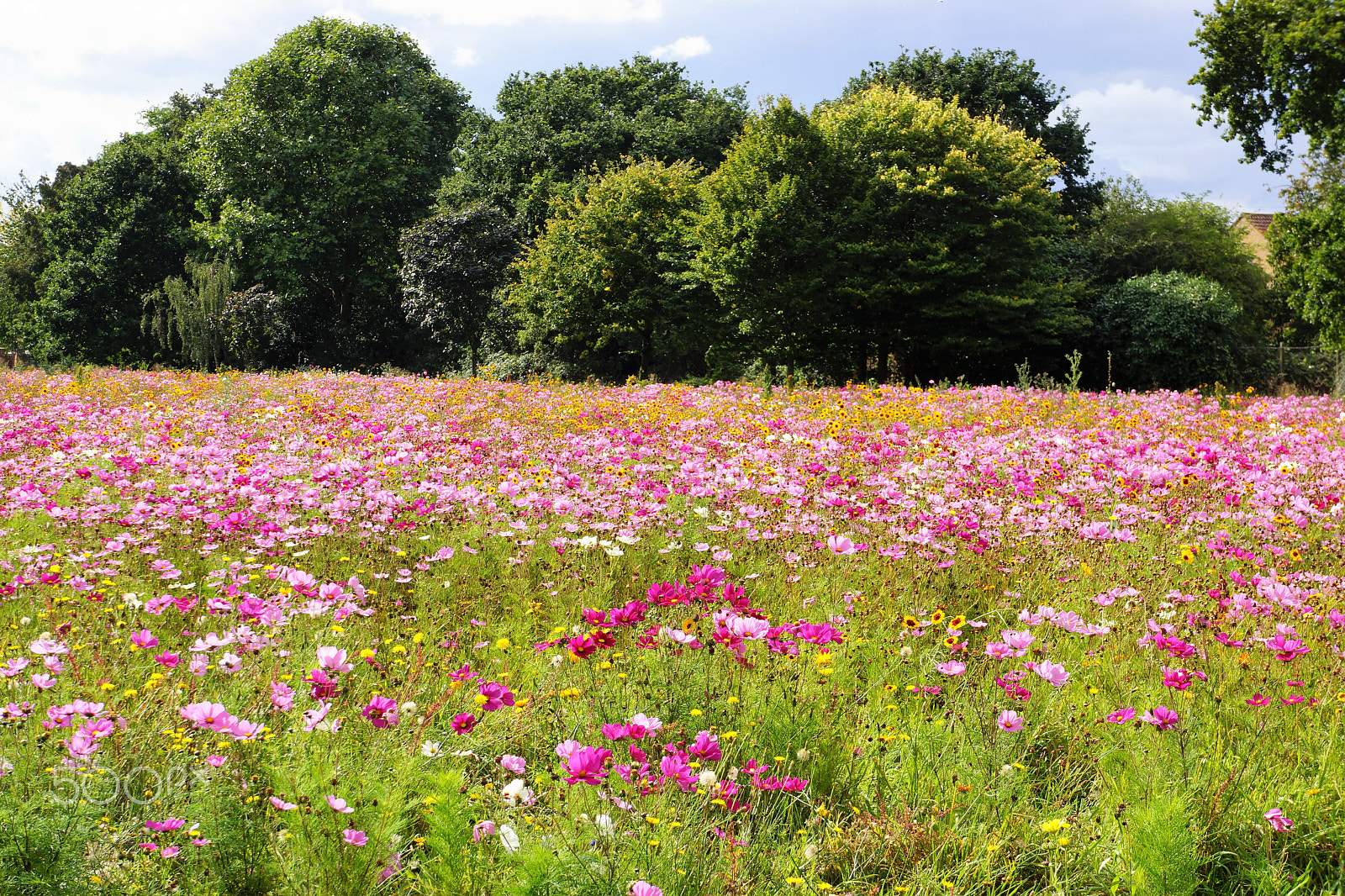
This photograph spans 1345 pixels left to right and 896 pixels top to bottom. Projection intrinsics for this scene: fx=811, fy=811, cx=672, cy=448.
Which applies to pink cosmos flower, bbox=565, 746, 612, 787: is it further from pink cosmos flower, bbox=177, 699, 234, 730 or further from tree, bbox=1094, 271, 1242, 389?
tree, bbox=1094, 271, 1242, 389

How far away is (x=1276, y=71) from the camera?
1864 cm

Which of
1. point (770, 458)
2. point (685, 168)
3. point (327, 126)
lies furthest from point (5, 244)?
point (770, 458)

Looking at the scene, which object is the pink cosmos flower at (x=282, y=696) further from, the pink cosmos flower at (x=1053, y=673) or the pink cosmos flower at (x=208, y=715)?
the pink cosmos flower at (x=1053, y=673)

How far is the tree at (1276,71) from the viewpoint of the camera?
18.1m

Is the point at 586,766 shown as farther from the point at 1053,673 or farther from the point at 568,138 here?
the point at 568,138

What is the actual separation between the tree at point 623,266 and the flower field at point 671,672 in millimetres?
19582

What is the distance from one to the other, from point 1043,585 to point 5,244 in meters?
51.9

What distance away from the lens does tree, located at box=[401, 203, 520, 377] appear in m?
28.9

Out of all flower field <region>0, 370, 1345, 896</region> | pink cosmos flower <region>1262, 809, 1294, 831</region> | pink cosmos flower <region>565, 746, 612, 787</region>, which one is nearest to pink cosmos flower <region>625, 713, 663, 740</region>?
flower field <region>0, 370, 1345, 896</region>

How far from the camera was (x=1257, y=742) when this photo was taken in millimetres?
2707

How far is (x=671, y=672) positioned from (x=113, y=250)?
3984 centimetres

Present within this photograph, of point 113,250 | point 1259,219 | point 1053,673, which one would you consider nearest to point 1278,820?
point 1053,673

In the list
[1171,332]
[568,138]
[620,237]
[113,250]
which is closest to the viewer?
[1171,332]

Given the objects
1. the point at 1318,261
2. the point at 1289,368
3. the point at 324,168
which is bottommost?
the point at 1289,368
